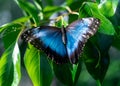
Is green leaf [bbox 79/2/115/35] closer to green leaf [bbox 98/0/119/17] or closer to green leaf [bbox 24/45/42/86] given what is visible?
green leaf [bbox 98/0/119/17]

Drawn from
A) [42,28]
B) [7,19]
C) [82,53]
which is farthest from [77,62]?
[7,19]

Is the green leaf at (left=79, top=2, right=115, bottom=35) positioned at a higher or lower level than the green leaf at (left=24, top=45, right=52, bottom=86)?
higher

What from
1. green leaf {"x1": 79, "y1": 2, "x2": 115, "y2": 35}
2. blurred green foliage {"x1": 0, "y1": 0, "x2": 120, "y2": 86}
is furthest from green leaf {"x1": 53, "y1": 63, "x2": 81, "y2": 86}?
green leaf {"x1": 79, "y1": 2, "x2": 115, "y2": 35}

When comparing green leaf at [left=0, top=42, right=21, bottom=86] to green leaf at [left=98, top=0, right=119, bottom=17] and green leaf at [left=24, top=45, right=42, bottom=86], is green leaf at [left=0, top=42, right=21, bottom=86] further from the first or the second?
green leaf at [left=98, top=0, right=119, bottom=17]

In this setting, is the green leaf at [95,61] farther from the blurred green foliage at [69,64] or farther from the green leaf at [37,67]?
the green leaf at [37,67]

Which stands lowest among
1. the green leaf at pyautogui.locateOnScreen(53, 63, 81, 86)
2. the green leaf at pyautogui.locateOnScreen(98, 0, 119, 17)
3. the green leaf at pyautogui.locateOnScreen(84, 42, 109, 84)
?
the green leaf at pyautogui.locateOnScreen(53, 63, 81, 86)
